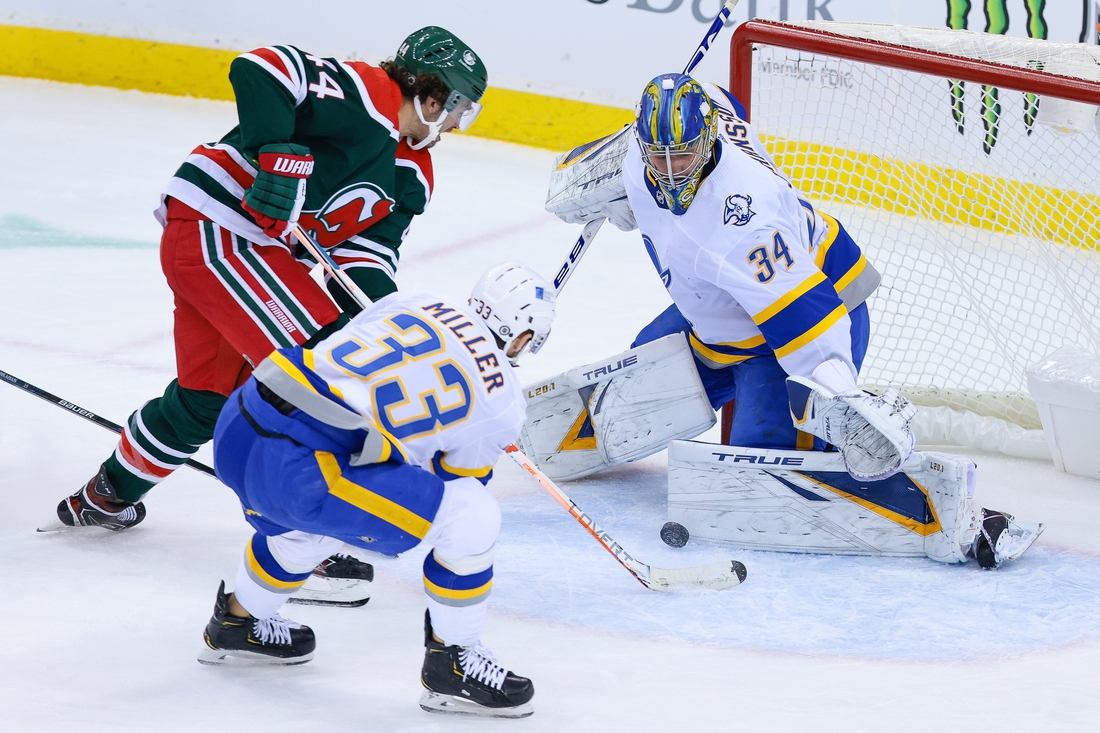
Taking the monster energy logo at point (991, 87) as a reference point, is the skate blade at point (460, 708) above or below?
below

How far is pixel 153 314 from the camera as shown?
4.31m

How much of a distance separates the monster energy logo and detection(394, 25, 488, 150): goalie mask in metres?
1.48

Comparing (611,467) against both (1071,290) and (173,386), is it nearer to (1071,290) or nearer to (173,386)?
(173,386)

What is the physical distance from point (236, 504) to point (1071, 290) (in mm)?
2422

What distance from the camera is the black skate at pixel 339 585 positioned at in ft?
8.19

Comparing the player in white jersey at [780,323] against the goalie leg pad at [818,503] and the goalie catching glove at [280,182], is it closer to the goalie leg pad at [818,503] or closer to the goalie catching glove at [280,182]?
the goalie leg pad at [818,503]

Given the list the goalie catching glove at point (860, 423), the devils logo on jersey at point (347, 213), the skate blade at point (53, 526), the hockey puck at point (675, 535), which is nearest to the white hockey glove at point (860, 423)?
the goalie catching glove at point (860, 423)

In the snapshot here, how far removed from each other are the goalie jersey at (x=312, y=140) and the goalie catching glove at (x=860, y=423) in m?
0.95

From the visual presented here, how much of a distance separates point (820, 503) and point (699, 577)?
36 cm

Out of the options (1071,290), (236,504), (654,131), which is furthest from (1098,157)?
(236,504)

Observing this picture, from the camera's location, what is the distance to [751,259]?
102 inches

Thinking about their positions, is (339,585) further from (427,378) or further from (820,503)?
(820,503)

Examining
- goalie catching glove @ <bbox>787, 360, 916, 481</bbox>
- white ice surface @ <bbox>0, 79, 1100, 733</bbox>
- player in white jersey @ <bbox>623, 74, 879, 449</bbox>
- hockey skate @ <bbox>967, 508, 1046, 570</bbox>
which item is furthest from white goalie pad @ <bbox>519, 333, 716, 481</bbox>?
hockey skate @ <bbox>967, 508, 1046, 570</bbox>

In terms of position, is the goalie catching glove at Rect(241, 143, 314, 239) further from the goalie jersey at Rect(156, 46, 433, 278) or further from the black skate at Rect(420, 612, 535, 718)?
the black skate at Rect(420, 612, 535, 718)
